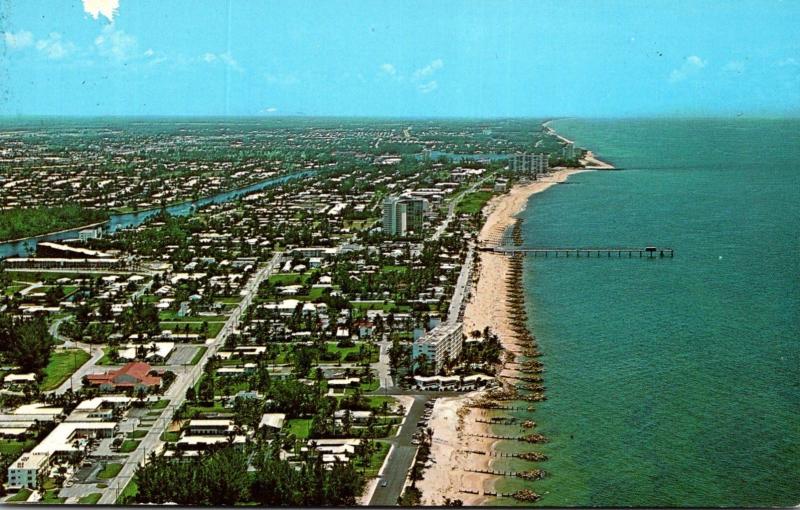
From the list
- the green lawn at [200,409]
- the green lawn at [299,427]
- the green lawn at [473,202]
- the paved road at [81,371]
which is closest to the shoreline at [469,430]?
the green lawn at [299,427]

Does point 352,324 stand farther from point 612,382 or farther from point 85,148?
point 85,148

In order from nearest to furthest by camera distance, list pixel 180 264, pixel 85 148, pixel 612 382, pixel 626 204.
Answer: pixel 612 382 → pixel 180 264 → pixel 626 204 → pixel 85 148

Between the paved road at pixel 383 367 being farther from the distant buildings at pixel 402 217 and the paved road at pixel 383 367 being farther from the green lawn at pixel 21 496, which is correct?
the distant buildings at pixel 402 217

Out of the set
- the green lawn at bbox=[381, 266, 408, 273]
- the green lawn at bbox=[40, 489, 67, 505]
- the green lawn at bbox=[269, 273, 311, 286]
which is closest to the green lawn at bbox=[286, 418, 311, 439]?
the green lawn at bbox=[40, 489, 67, 505]

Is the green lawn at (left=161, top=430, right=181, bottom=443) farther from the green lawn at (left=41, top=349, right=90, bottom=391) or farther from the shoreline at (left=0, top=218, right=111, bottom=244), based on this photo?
the shoreline at (left=0, top=218, right=111, bottom=244)

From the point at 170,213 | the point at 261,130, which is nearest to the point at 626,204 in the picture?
the point at 170,213

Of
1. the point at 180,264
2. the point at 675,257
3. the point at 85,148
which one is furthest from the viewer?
the point at 85,148
